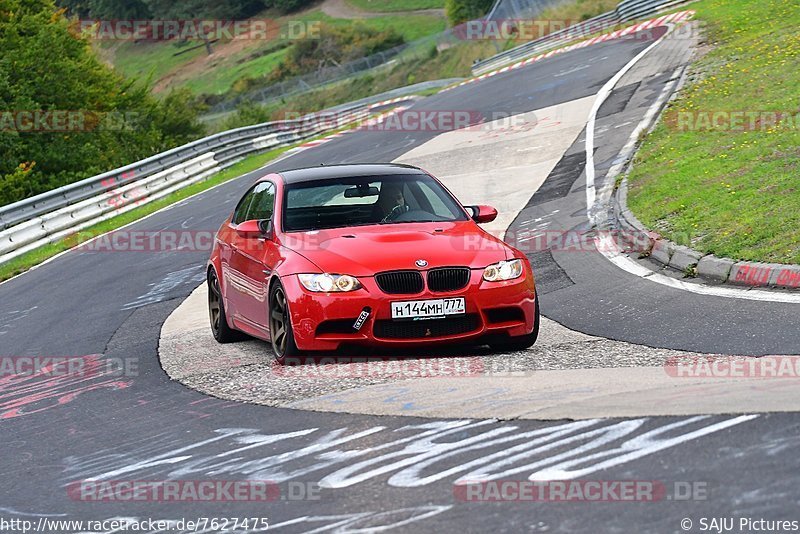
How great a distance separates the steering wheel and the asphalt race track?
1.75m

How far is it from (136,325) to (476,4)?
6901 cm

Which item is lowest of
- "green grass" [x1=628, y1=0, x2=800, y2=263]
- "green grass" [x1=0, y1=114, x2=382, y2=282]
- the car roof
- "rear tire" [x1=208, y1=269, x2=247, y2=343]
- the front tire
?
"green grass" [x1=0, y1=114, x2=382, y2=282]

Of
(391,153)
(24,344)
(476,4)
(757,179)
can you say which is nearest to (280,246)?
(24,344)

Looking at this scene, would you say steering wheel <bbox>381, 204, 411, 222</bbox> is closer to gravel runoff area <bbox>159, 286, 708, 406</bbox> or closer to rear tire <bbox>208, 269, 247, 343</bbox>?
gravel runoff area <bbox>159, 286, 708, 406</bbox>

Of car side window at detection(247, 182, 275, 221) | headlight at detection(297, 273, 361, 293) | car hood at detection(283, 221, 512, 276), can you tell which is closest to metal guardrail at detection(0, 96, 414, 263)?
car side window at detection(247, 182, 275, 221)

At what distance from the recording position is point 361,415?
24.4 feet

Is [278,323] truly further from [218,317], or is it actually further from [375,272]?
[218,317]

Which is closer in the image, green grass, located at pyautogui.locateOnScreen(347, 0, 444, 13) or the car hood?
the car hood

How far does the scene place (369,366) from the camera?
29.6 feet

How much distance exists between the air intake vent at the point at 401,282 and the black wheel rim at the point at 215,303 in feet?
9.02

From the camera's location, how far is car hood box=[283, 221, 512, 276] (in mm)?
9516

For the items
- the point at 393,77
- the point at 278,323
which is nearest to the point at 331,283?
the point at 278,323

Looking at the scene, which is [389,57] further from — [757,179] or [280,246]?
[280,246]

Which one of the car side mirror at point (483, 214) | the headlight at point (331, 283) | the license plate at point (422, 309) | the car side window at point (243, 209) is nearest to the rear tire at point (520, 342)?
the license plate at point (422, 309)
